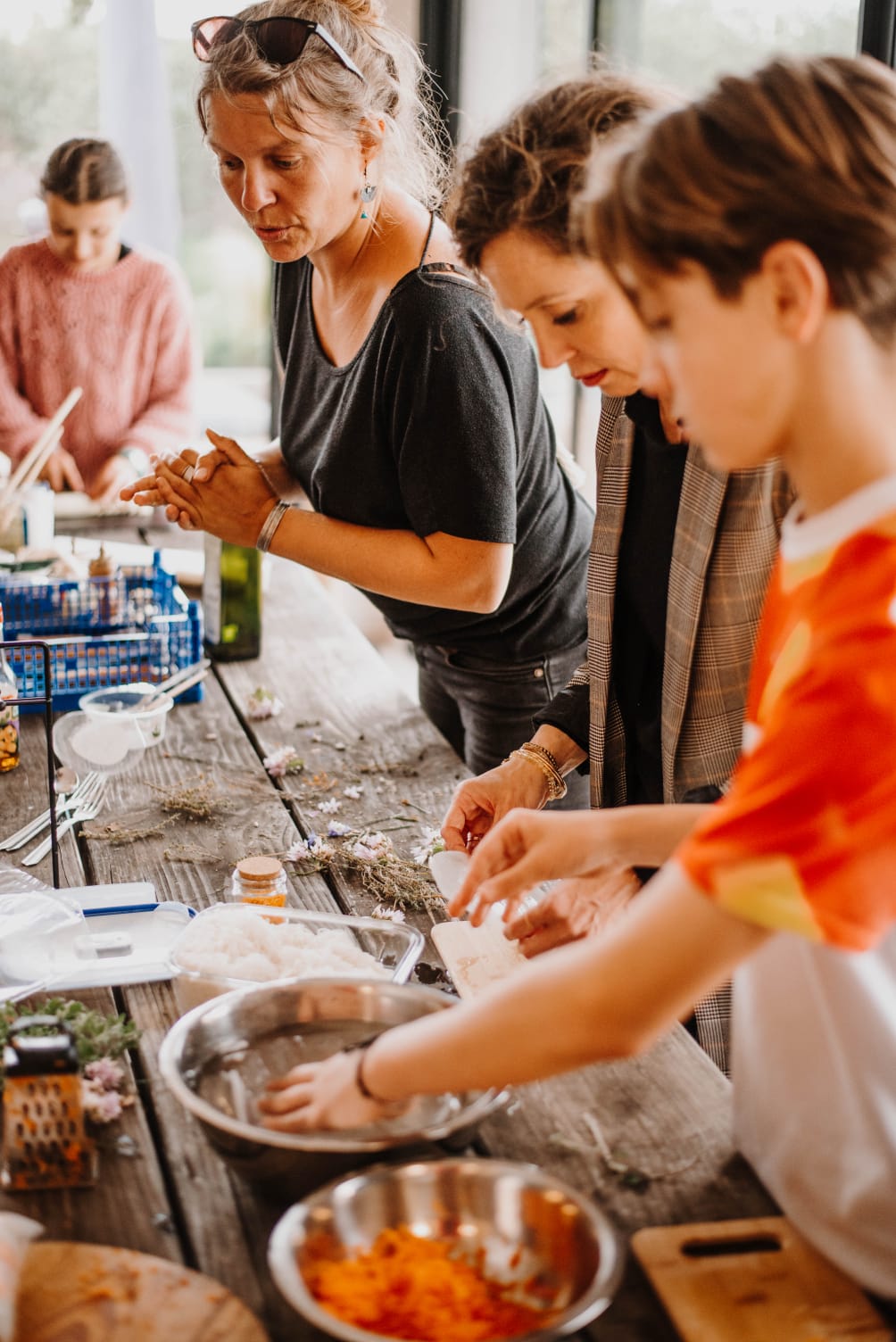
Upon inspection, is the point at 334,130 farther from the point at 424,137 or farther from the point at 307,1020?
the point at 307,1020

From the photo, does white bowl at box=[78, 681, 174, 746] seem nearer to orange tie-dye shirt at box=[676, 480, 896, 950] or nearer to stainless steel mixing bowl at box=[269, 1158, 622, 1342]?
stainless steel mixing bowl at box=[269, 1158, 622, 1342]

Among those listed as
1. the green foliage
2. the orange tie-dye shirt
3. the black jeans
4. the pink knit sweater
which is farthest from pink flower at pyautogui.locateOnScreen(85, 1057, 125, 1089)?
the pink knit sweater

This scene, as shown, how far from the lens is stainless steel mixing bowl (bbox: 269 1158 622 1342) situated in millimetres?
894

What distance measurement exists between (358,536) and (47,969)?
85 centimetres

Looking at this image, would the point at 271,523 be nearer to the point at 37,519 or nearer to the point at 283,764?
the point at 283,764

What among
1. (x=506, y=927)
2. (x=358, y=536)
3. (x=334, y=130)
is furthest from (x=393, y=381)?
(x=506, y=927)

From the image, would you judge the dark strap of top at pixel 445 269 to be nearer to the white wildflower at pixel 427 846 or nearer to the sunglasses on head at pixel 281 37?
the sunglasses on head at pixel 281 37

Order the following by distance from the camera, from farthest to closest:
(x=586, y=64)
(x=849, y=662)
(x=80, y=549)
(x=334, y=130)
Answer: (x=80, y=549) → (x=334, y=130) → (x=586, y=64) → (x=849, y=662)

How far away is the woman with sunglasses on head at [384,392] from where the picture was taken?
1.84 m

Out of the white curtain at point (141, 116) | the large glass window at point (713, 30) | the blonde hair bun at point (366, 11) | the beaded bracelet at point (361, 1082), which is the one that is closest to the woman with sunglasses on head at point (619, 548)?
the beaded bracelet at point (361, 1082)

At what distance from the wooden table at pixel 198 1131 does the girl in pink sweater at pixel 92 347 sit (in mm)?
1559

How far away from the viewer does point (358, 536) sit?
1.99 metres

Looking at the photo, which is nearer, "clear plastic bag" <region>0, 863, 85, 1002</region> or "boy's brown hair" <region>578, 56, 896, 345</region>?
"boy's brown hair" <region>578, 56, 896, 345</region>

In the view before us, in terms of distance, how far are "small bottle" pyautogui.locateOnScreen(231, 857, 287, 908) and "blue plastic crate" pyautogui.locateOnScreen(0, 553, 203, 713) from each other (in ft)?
2.55
